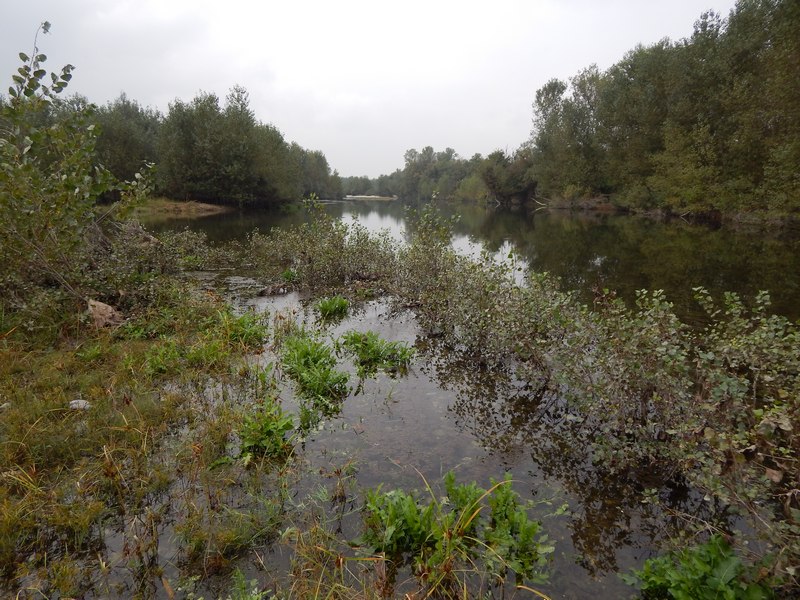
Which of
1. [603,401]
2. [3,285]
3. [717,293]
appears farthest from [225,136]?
[603,401]

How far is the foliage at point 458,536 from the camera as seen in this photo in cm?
342

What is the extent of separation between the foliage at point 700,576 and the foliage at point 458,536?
770mm

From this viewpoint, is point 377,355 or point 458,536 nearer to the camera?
point 458,536

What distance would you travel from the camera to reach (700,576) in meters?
3.03

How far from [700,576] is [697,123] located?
4576 cm

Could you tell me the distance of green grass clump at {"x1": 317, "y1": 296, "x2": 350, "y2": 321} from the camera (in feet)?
36.4

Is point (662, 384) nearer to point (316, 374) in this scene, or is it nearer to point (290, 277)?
point (316, 374)

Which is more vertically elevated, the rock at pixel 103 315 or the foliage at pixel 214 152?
the foliage at pixel 214 152

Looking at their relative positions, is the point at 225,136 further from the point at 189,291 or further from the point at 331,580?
the point at 331,580

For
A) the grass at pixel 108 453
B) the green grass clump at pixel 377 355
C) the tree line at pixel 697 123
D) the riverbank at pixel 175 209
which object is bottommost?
the green grass clump at pixel 377 355

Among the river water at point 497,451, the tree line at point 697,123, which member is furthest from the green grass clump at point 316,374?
the tree line at point 697,123

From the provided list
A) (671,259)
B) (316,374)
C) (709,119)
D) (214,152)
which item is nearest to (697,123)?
(709,119)

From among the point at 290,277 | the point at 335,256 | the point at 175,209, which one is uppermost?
the point at 175,209

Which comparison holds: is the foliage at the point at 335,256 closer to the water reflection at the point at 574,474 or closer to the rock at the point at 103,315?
the rock at the point at 103,315
